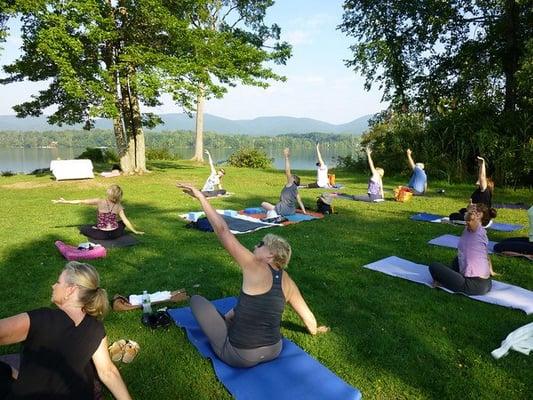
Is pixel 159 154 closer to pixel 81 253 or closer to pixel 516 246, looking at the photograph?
pixel 81 253

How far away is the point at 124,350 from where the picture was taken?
384cm

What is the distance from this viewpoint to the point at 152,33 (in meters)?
17.2

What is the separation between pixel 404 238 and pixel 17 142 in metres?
134

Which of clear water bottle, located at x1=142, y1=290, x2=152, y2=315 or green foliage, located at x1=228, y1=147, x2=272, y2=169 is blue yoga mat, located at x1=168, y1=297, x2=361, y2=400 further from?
green foliage, located at x1=228, y1=147, x2=272, y2=169

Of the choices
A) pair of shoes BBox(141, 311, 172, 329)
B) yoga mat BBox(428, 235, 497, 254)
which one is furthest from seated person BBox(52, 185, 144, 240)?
yoga mat BBox(428, 235, 497, 254)

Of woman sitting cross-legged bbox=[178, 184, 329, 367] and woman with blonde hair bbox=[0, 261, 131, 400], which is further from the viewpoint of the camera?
woman sitting cross-legged bbox=[178, 184, 329, 367]

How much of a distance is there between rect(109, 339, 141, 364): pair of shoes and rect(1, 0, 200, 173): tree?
1289 centimetres

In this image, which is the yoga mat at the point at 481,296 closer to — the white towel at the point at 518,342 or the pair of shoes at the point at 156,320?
the white towel at the point at 518,342

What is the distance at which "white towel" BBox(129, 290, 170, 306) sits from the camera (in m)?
4.82

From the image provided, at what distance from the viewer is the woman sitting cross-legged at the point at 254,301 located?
341 centimetres

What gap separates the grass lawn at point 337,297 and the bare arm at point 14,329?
1.31 meters

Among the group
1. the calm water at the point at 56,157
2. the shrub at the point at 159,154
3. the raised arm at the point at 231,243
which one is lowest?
the calm water at the point at 56,157

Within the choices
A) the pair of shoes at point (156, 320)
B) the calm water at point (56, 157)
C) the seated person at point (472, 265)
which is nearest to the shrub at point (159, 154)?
the calm water at point (56, 157)

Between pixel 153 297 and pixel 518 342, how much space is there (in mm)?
3863
